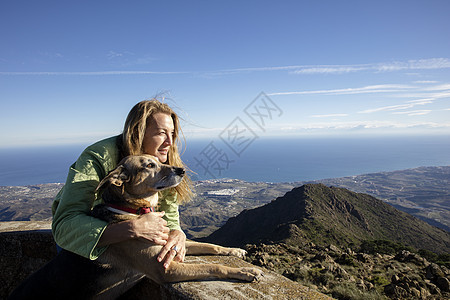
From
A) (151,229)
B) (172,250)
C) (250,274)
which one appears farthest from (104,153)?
(250,274)

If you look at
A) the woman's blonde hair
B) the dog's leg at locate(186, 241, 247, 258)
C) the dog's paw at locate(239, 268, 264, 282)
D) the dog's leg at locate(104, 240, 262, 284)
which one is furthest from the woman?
the dog's paw at locate(239, 268, 264, 282)

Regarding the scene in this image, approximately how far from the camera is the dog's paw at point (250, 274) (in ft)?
8.55

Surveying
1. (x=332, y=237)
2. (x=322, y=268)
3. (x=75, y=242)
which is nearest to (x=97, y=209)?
(x=75, y=242)

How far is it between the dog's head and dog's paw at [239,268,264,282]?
56.0 inches

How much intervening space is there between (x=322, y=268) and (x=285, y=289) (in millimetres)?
5040

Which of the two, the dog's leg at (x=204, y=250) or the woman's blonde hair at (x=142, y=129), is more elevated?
the woman's blonde hair at (x=142, y=129)

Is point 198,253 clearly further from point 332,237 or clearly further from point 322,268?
point 332,237

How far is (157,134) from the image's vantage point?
11.6 ft

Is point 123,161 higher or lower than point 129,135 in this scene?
lower

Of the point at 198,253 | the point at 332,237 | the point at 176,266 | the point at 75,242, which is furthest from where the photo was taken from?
the point at 332,237

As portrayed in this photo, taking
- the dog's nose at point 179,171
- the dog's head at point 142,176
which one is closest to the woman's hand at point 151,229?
the dog's head at point 142,176

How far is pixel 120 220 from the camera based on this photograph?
2.70 metres

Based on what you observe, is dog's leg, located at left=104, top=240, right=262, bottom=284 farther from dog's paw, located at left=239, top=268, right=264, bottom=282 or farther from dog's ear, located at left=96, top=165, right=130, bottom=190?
dog's ear, located at left=96, top=165, right=130, bottom=190

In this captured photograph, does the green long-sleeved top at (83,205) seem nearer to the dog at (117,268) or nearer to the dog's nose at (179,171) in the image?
the dog at (117,268)
